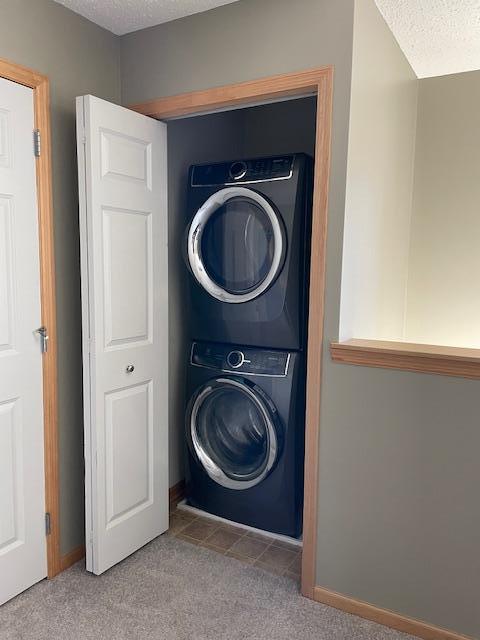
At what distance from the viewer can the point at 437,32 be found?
7.12 feet

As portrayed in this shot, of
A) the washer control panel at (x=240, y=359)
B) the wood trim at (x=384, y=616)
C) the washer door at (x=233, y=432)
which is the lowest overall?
the wood trim at (x=384, y=616)

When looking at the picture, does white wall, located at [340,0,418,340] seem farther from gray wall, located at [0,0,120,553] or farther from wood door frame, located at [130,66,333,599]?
gray wall, located at [0,0,120,553]

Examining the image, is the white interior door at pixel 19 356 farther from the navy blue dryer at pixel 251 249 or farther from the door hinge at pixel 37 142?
the navy blue dryer at pixel 251 249

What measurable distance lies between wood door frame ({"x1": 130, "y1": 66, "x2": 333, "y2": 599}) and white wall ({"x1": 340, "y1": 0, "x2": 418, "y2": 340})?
0.30 ft

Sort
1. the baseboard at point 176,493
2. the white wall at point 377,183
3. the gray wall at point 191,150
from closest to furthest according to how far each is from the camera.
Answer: the white wall at point 377,183
the gray wall at point 191,150
the baseboard at point 176,493

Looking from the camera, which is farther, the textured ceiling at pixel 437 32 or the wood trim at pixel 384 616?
the textured ceiling at pixel 437 32

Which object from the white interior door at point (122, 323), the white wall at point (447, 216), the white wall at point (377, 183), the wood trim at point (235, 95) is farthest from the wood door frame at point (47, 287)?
the white wall at point (447, 216)

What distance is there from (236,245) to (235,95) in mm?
694

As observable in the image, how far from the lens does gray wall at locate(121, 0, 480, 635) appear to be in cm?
175

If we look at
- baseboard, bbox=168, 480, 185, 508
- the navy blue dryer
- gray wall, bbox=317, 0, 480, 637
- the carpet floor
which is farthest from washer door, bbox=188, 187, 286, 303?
the carpet floor

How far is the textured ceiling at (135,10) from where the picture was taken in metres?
1.97

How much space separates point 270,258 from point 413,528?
1.28m

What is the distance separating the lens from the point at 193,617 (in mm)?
1915

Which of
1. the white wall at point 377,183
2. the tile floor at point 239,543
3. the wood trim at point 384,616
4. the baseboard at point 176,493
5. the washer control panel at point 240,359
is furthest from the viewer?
the baseboard at point 176,493
